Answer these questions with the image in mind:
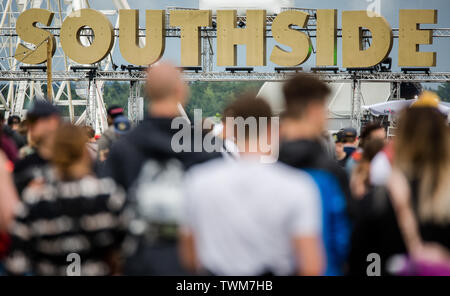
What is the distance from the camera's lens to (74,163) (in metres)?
3.85

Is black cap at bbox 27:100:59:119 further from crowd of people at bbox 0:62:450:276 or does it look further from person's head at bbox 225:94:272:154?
person's head at bbox 225:94:272:154

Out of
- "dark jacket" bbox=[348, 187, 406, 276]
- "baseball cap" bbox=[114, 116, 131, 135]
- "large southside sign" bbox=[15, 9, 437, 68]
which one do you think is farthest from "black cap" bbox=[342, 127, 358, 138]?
"large southside sign" bbox=[15, 9, 437, 68]

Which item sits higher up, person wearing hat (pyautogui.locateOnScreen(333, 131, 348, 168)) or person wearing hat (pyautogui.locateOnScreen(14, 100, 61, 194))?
person wearing hat (pyautogui.locateOnScreen(14, 100, 61, 194))

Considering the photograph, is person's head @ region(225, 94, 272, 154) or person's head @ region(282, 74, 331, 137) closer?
person's head @ region(225, 94, 272, 154)

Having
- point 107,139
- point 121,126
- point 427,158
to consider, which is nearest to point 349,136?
point 121,126

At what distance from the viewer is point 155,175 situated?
11.9ft

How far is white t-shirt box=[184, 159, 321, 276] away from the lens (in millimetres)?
3145

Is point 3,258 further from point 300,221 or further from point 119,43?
point 119,43

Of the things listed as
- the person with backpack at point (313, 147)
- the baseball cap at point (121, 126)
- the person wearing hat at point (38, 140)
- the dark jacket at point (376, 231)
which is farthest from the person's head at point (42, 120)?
the baseball cap at point (121, 126)

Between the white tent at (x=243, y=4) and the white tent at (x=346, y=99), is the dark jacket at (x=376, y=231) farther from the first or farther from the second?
the white tent at (x=346, y=99)

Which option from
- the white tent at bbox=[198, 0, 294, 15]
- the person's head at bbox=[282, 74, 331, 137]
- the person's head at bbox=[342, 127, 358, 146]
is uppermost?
the white tent at bbox=[198, 0, 294, 15]

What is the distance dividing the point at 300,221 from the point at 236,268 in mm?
428

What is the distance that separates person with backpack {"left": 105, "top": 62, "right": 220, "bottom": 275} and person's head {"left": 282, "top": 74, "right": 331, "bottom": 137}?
557mm
